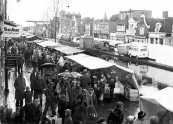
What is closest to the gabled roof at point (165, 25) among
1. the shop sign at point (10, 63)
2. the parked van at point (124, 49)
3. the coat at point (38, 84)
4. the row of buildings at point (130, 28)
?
the row of buildings at point (130, 28)

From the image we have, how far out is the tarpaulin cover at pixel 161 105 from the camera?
9.32 metres

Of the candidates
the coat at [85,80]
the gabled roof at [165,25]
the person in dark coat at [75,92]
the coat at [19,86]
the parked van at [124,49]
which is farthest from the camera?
the gabled roof at [165,25]

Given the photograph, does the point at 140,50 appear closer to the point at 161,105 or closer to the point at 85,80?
the point at 85,80

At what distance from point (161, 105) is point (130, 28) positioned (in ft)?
226

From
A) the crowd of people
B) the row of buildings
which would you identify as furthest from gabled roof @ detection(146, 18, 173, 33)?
the crowd of people

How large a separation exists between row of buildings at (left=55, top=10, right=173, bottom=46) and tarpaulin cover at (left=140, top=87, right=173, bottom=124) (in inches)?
1983

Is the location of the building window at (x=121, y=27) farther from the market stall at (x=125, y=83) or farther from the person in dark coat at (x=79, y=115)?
the person in dark coat at (x=79, y=115)

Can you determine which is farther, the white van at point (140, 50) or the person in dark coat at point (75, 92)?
the white van at point (140, 50)

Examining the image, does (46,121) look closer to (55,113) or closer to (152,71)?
(55,113)

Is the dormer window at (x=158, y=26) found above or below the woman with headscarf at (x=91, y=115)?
above

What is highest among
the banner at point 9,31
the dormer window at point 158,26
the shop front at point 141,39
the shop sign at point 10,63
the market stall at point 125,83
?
the dormer window at point 158,26

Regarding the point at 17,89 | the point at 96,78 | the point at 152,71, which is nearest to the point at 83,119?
the point at 17,89

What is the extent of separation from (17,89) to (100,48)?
4547 cm

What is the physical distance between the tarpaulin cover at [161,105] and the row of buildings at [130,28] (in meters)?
50.4
